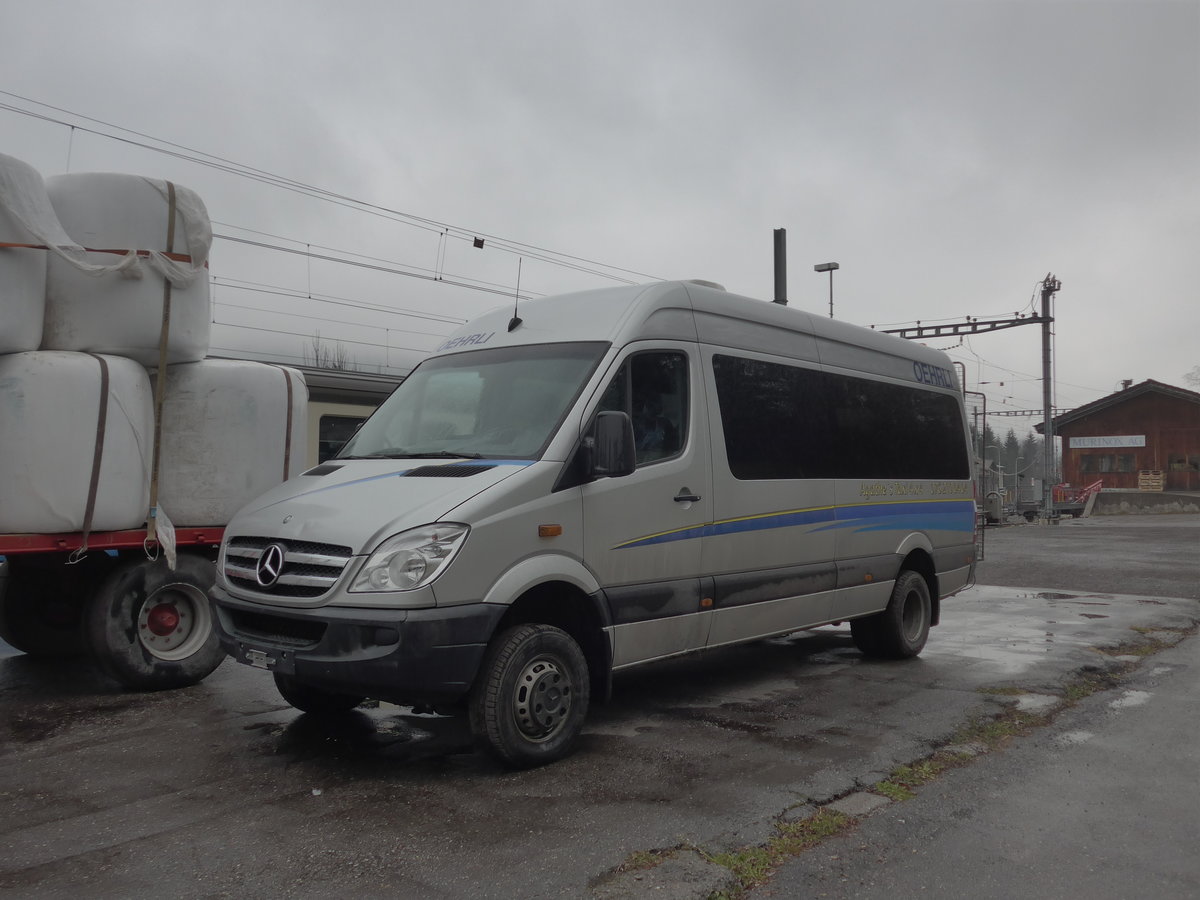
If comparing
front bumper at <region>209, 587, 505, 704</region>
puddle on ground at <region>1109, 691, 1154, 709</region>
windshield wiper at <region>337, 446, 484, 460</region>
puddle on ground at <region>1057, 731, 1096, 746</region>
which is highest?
windshield wiper at <region>337, 446, 484, 460</region>

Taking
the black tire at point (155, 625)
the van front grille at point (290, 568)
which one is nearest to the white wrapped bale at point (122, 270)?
the black tire at point (155, 625)

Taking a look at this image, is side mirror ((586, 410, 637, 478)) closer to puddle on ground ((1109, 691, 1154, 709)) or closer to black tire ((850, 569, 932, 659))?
black tire ((850, 569, 932, 659))

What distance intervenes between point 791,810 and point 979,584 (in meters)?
11.7

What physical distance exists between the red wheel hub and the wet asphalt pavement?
45 cm

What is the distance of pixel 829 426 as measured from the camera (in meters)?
7.52

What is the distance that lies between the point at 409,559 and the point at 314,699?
6.45ft

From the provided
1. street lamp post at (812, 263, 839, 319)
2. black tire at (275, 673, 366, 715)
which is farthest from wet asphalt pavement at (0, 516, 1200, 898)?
street lamp post at (812, 263, 839, 319)

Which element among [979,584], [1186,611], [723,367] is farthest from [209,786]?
[979,584]

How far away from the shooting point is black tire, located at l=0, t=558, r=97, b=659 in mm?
6875

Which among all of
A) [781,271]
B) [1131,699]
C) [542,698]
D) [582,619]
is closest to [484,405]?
[582,619]

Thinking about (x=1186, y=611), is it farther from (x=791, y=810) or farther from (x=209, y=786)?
(x=209, y=786)

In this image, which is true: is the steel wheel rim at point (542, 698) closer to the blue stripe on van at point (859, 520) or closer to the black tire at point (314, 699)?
the blue stripe on van at point (859, 520)

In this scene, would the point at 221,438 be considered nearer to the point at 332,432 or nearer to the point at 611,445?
the point at 611,445

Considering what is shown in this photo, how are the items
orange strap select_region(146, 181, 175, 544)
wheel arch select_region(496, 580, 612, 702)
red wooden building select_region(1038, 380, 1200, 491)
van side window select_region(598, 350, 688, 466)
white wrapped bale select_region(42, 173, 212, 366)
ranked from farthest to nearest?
red wooden building select_region(1038, 380, 1200, 491), orange strap select_region(146, 181, 175, 544), white wrapped bale select_region(42, 173, 212, 366), van side window select_region(598, 350, 688, 466), wheel arch select_region(496, 580, 612, 702)
